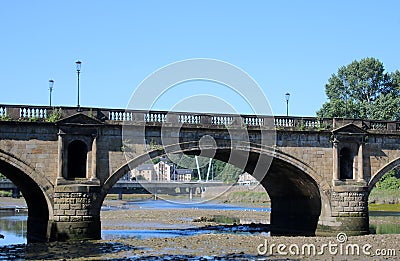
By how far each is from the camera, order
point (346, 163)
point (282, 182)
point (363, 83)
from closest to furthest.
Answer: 1. point (346, 163)
2. point (282, 182)
3. point (363, 83)

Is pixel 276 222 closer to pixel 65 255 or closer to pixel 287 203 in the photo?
pixel 287 203

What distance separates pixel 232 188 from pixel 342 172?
3251 inches

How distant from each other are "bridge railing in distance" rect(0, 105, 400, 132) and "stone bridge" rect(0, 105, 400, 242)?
6 centimetres

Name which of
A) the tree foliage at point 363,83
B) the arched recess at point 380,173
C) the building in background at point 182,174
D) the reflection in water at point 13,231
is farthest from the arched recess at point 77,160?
the building in background at point 182,174

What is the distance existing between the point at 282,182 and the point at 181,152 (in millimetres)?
10536

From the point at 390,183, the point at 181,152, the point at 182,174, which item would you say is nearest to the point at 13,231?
the point at 181,152

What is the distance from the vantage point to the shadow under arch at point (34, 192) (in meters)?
33.5

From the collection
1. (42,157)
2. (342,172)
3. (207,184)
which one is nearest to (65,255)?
(42,157)

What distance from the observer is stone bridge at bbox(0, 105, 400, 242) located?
33.6m

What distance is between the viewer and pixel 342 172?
135ft

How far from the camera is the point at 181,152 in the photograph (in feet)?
122

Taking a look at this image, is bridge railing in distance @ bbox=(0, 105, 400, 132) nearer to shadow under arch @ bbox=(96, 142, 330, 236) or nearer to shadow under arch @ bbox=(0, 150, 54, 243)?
shadow under arch @ bbox=(96, 142, 330, 236)

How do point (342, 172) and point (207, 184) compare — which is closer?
point (342, 172)

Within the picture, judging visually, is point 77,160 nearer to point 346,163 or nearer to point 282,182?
point 282,182
